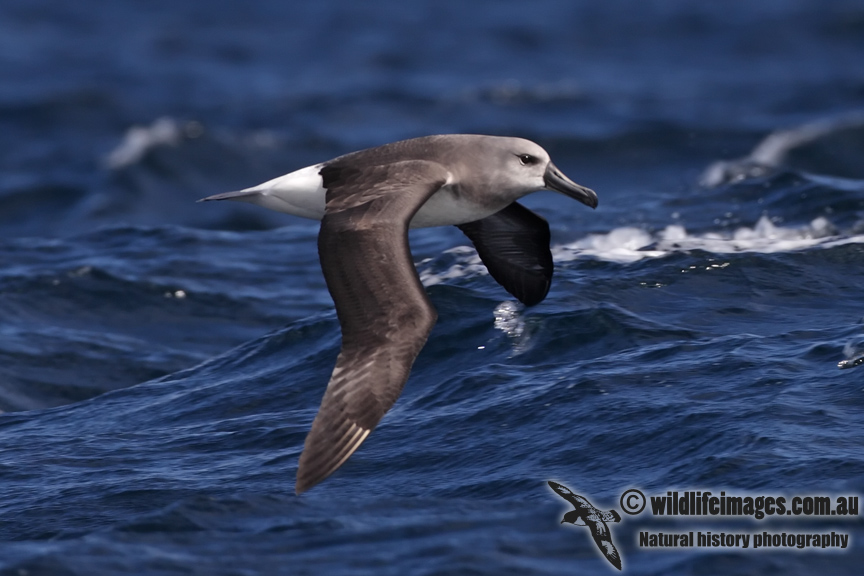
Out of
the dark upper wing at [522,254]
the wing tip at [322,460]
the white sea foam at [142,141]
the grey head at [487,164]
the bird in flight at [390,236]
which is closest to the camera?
the wing tip at [322,460]

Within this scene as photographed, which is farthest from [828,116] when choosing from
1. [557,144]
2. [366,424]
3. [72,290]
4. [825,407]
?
[366,424]

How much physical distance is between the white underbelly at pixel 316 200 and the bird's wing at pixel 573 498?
2105 mm

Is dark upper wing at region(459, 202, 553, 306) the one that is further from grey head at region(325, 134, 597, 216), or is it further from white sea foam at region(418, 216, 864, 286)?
white sea foam at region(418, 216, 864, 286)

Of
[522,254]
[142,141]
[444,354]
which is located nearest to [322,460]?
[522,254]

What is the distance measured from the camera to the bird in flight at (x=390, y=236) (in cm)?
725

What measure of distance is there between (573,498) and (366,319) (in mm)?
1578

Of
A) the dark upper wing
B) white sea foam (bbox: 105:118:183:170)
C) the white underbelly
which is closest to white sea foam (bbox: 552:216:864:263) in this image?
the dark upper wing

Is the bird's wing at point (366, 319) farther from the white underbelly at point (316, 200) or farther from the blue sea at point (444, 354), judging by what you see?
the white underbelly at point (316, 200)

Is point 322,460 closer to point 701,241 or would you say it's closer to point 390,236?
point 390,236

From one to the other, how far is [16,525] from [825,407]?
→ 203 inches

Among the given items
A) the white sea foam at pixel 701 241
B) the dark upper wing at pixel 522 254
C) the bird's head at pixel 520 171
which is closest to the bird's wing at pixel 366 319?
the bird's head at pixel 520 171

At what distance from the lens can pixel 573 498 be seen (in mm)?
7434

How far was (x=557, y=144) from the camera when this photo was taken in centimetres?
2328

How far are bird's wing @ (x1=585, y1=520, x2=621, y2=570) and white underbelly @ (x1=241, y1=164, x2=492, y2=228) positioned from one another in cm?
262
